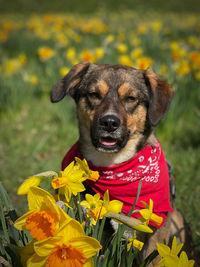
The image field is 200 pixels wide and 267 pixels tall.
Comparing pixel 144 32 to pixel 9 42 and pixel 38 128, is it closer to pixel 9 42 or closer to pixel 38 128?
pixel 9 42

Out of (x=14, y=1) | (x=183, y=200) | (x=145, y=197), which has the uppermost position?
→ (x=14, y=1)

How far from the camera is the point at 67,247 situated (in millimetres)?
1070

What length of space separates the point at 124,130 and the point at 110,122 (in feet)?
0.54

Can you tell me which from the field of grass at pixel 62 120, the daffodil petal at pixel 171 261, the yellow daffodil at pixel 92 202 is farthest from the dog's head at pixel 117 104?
the daffodil petal at pixel 171 261

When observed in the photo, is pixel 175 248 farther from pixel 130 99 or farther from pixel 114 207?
pixel 130 99

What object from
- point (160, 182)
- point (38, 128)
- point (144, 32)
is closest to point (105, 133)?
point (160, 182)

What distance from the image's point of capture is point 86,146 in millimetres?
2801

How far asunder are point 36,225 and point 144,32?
704cm

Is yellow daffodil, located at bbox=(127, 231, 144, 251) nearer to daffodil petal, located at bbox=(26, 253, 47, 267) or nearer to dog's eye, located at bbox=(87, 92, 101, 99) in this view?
daffodil petal, located at bbox=(26, 253, 47, 267)

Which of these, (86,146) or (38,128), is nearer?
(86,146)

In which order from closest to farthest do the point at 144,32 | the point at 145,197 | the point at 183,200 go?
the point at 145,197 < the point at 183,200 < the point at 144,32

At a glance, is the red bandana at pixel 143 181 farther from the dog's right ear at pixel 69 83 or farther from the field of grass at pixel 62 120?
the field of grass at pixel 62 120

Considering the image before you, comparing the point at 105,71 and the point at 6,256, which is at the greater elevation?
the point at 105,71

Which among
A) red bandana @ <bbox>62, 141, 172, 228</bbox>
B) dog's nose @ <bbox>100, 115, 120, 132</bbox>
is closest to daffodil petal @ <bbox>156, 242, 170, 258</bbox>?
red bandana @ <bbox>62, 141, 172, 228</bbox>
